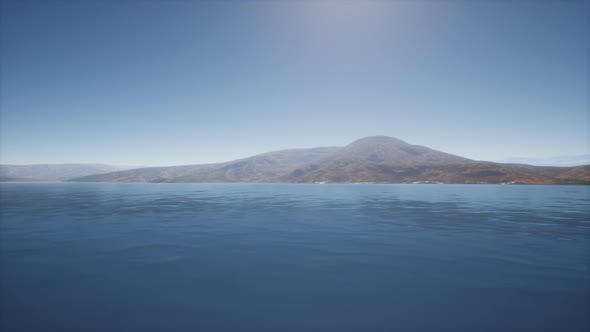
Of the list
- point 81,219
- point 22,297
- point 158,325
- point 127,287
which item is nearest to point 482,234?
point 158,325

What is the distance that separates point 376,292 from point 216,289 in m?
7.45

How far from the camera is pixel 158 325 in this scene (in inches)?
309

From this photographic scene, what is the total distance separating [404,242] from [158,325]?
17.3 m

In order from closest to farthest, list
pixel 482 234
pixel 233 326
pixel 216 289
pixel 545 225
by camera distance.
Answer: pixel 233 326, pixel 216 289, pixel 482 234, pixel 545 225

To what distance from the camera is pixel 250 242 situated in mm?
18375

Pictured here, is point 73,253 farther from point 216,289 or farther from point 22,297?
point 216,289

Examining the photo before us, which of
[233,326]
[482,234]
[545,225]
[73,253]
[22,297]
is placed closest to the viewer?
[233,326]

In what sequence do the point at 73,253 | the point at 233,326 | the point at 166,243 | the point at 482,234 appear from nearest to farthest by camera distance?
the point at 233,326, the point at 73,253, the point at 166,243, the point at 482,234

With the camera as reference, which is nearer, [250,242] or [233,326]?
[233,326]

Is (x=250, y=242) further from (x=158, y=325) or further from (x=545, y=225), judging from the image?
(x=545, y=225)

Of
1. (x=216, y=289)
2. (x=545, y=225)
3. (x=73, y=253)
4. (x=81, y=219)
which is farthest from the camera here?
(x=81, y=219)

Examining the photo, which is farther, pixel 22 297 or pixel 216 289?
pixel 216 289

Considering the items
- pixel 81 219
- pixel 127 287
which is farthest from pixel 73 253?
pixel 81 219

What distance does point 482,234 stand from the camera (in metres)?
20.6
